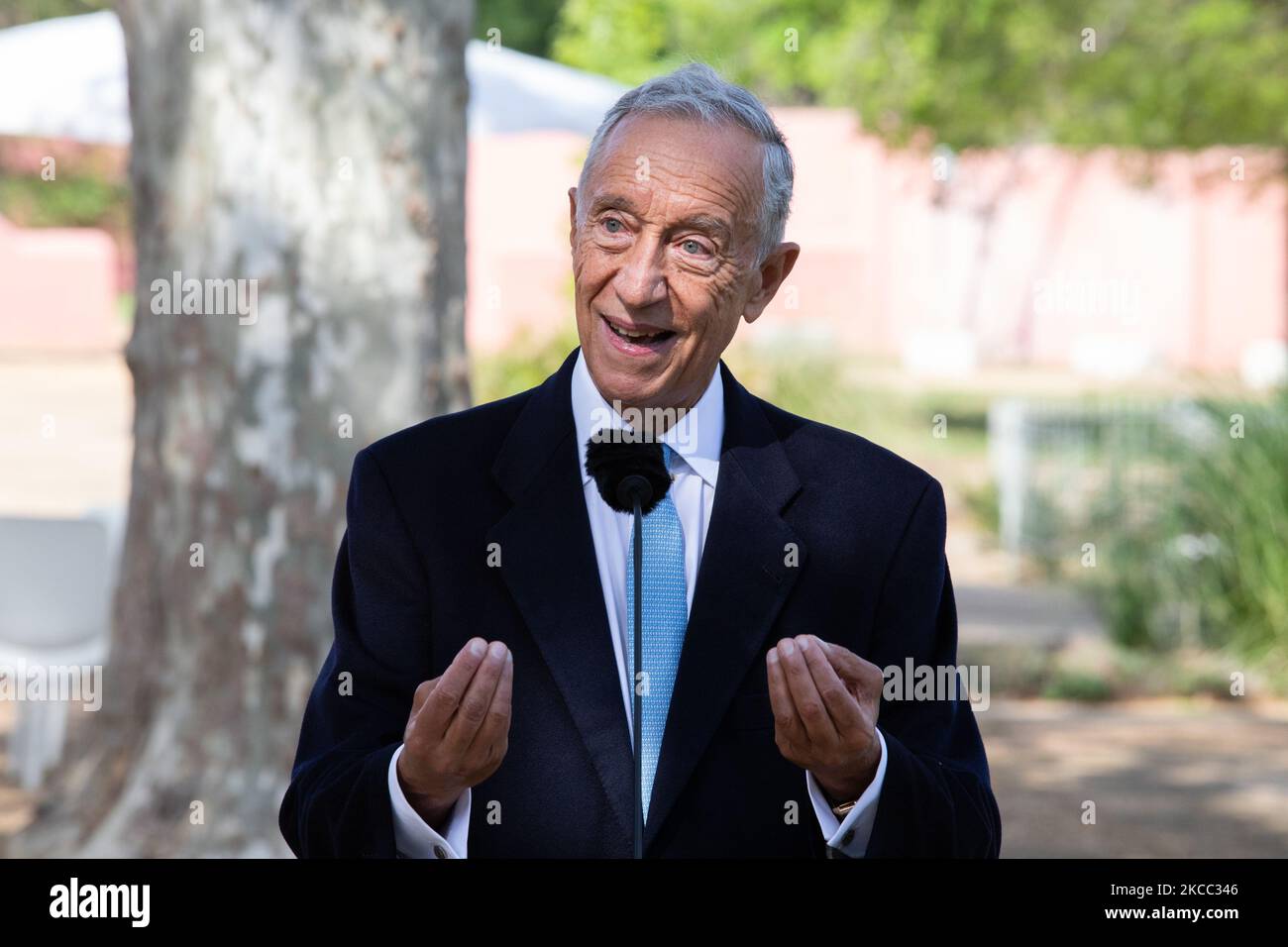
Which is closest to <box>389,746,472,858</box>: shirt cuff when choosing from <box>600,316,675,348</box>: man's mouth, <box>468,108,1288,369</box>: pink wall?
<box>600,316,675,348</box>: man's mouth

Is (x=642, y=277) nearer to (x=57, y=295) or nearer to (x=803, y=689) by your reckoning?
(x=803, y=689)

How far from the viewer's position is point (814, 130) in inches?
1297

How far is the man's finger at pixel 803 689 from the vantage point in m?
2.16

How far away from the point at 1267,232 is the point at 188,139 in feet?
100

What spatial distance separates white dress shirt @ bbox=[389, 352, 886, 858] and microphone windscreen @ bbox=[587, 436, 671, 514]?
123mm

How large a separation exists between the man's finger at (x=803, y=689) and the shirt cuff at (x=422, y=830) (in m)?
0.48

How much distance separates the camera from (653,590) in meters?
2.59

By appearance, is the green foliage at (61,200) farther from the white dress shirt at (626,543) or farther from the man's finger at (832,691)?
the man's finger at (832,691)

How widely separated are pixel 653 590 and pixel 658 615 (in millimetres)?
36

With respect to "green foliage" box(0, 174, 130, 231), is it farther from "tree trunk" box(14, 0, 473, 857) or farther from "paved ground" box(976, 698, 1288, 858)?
"tree trunk" box(14, 0, 473, 857)

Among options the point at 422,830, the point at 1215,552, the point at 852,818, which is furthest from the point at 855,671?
the point at 1215,552

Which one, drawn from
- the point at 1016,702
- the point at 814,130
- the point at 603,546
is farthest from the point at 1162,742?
the point at 814,130

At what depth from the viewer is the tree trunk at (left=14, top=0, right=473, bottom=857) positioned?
6.21 metres

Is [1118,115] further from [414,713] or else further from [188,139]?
[414,713]
